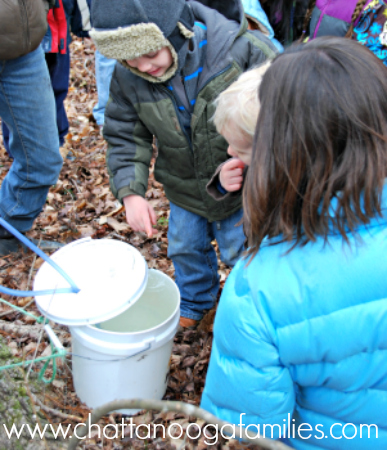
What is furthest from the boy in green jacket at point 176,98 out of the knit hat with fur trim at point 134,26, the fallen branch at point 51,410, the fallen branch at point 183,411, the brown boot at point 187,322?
A: the fallen branch at point 183,411

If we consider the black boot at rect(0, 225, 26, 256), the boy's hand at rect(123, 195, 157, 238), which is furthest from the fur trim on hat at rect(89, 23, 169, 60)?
the black boot at rect(0, 225, 26, 256)

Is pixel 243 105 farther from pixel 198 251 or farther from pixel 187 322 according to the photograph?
pixel 187 322

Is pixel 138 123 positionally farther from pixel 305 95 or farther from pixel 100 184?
pixel 100 184

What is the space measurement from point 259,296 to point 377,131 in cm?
56

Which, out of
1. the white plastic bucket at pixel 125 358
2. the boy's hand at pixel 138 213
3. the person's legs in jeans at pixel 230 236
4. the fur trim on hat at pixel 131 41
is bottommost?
the white plastic bucket at pixel 125 358

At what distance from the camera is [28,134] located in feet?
9.52

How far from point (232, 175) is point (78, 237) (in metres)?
2.10

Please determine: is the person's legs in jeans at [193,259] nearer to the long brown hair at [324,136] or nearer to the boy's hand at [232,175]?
the boy's hand at [232,175]

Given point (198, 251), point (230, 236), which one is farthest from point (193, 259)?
point (230, 236)

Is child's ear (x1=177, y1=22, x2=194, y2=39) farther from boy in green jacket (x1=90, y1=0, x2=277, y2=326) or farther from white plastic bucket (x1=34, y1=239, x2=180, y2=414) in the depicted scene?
white plastic bucket (x1=34, y1=239, x2=180, y2=414)

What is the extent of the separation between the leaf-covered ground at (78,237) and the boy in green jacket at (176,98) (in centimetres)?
74

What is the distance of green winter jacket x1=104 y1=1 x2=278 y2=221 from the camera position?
208 cm

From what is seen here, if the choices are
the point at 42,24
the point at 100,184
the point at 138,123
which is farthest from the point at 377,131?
the point at 100,184

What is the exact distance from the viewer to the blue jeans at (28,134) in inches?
107
